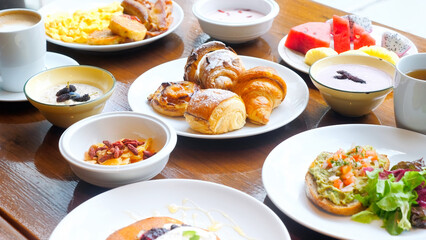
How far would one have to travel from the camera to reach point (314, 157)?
1.52 m

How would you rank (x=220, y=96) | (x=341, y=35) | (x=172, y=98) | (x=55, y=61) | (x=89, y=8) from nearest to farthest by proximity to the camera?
1. (x=220, y=96)
2. (x=172, y=98)
3. (x=55, y=61)
4. (x=341, y=35)
5. (x=89, y=8)

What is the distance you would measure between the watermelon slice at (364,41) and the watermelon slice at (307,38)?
0.13m

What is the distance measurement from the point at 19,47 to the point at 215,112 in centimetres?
79

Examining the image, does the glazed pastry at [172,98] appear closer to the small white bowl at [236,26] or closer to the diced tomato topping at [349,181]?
the small white bowl at [236,26]

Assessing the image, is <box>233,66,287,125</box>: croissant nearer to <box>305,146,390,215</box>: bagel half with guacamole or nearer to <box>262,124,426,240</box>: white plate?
<box>262,124,426,240</box>: white plate

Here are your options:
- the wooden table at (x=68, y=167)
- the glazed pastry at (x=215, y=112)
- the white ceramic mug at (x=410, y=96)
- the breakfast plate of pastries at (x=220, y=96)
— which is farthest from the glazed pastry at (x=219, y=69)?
the white ceramic mug at (x=410, y=96)

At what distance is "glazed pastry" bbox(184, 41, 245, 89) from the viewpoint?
1.79 m

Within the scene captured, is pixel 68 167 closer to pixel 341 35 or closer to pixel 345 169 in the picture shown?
pixel 345 169

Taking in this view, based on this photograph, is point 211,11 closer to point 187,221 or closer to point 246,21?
point 246,21

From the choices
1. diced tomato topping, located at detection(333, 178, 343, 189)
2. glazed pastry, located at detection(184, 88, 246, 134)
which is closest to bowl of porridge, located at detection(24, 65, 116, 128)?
glazed pastry, located at detection(184, 88, 246, 134)

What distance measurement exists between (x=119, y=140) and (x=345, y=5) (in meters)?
4.02

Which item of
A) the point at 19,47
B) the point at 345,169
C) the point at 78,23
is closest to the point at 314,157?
the point at 345,169

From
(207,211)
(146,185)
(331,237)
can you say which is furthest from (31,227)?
(331,237)

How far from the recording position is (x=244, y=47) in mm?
2322
